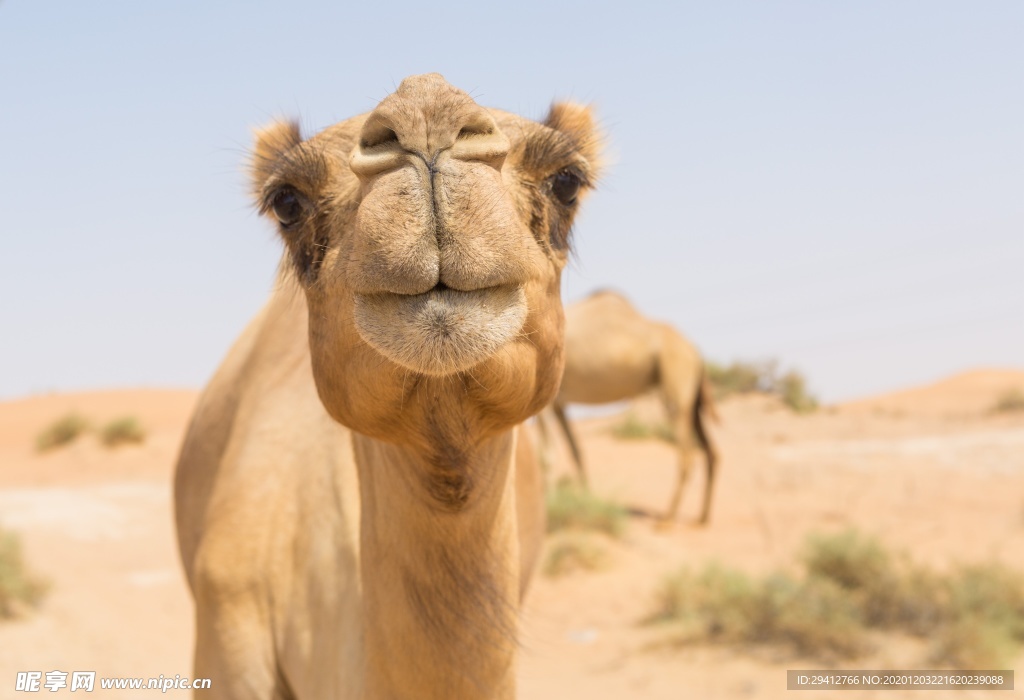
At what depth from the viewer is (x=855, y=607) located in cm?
724

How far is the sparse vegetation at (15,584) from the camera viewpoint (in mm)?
7407

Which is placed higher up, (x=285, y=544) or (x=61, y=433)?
(x=285, y=544)

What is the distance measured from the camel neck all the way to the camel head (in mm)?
162

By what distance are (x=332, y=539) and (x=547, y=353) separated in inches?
41.0

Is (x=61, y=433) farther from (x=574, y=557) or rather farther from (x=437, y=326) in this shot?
(x=437, y=326)

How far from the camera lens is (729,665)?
7.02m

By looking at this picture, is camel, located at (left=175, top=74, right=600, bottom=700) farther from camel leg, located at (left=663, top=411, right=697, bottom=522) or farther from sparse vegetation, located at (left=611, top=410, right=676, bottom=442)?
sparse vegetation, located at (left=611, top=410, right=676, bottom=442)

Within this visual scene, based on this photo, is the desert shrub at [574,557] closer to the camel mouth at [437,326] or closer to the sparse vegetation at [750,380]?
the camel mouth at [437,326]

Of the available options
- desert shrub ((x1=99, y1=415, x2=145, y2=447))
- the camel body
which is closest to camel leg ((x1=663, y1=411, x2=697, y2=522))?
the camel body

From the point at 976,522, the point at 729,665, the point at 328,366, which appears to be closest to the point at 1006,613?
the point at 729,665

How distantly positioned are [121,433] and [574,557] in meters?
14.4

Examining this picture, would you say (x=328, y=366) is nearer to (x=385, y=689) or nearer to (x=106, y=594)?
(x=385, y=689)

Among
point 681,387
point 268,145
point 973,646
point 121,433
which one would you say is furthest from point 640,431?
point 268,145

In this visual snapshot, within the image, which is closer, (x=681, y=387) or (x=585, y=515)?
(x=585, y=515)
